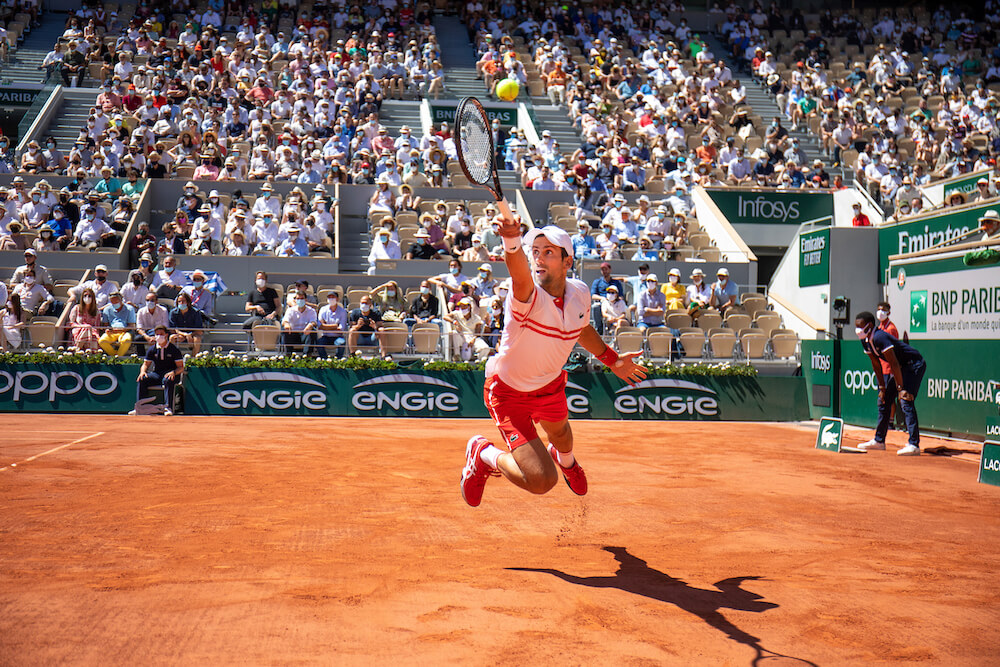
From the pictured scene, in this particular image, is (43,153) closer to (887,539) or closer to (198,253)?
(198,253)

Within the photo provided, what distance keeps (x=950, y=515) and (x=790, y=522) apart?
5.33ft

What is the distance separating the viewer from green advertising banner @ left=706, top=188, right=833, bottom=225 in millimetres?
23859

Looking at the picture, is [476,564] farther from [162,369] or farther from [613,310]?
[613,310]

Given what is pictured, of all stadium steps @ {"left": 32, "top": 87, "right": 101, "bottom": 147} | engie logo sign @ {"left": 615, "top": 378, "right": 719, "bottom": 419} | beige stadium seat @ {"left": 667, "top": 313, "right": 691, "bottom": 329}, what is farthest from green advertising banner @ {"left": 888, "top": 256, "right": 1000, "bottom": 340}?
stadium steps @ {"left": 32, "top": 87, "right": 101, "bottom": 147}

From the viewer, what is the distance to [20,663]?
3988 millimetres

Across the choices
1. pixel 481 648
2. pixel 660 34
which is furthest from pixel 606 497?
pixel 660 34

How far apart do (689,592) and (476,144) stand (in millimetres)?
3067

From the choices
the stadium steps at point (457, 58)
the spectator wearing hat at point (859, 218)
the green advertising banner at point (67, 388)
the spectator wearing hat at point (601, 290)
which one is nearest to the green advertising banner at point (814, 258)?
the spectator wearing hat at point (859, 218)

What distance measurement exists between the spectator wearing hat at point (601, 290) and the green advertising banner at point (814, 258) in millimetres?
4759

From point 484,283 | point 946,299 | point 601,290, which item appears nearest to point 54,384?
point 484,283

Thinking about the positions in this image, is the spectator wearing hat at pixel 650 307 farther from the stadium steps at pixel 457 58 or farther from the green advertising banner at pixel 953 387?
the stadium steps at pixel 457 58

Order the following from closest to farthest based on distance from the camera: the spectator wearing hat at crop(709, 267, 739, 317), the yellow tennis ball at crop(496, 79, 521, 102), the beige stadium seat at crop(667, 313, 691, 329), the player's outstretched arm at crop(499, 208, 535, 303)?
the player's outstretched arm at crop(499, 208, 535, 303), the beige stadium seat at crop(667, 313, 691, 329), the spectator wearing hat at crop(709, 267, 739, 317), the yellow tennis ball at crop(496, 79, 521, 102)

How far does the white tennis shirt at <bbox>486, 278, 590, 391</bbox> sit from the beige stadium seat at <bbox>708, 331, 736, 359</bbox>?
40.8 ft

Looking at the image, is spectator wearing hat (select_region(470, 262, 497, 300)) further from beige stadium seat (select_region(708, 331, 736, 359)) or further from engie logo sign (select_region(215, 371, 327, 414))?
beige stadium seat (select_region(708, 331, 736, 359))
